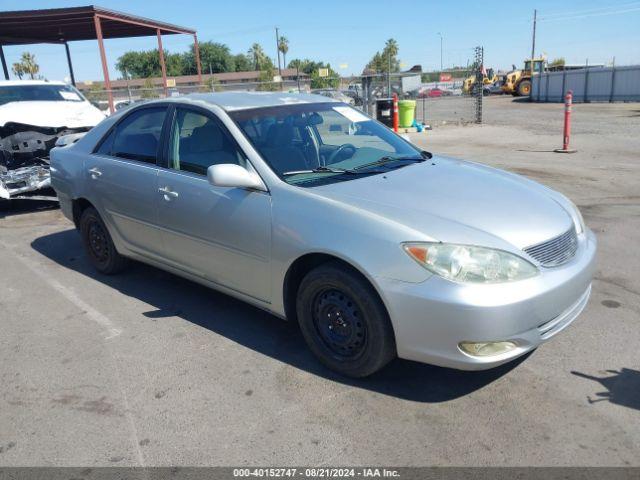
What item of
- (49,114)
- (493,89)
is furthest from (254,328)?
(493,89)

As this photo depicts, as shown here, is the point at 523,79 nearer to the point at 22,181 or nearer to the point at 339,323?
the point at 22,181

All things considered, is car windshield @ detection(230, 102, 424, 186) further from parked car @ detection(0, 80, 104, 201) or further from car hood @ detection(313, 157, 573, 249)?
parked car @ detection(0, 80, 104, 201)

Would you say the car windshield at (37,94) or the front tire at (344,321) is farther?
the car windshield at (37,94)

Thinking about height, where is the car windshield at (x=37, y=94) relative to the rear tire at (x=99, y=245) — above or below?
above

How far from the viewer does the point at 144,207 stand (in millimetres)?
4273

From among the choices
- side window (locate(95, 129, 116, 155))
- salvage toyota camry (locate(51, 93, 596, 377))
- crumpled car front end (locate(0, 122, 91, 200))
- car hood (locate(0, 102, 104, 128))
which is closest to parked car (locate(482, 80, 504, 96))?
car hood (locate(0, 102, 104, 128))

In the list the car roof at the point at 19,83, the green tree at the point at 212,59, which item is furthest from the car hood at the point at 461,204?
the green tree at the point at 212,59

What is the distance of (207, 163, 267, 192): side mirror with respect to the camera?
3.32 meters

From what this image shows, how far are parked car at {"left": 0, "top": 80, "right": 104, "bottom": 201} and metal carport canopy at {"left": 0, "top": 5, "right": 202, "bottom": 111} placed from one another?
328 inches

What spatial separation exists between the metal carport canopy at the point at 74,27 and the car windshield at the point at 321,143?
52.2 ft

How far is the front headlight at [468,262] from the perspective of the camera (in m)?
2.69

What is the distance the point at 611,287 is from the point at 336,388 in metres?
2.71

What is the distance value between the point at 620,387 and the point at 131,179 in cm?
376

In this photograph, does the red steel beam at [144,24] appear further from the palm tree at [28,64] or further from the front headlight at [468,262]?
the palm tree at [28,64]
